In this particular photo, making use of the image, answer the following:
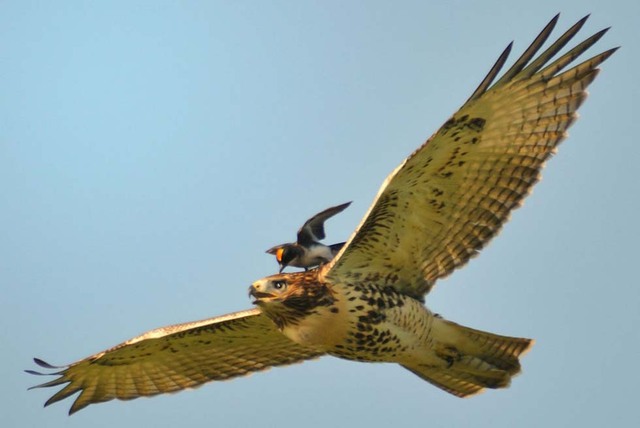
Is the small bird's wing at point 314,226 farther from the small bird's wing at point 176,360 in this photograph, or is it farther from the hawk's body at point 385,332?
the hawk's body at point 385,332

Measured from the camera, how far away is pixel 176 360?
1283cm

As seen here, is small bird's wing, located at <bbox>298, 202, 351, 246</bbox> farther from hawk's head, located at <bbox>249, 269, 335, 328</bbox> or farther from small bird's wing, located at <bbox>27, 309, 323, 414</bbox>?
hawk's head, located at <bbox>249, 269, 335, 328</bbox>

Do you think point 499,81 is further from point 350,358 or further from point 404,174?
point 350,358

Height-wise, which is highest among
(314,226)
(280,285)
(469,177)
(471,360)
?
(314,226)

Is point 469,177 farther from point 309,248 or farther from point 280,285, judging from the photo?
point 280,285

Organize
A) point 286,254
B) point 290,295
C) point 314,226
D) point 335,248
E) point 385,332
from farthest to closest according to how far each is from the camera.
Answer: point 335,248 → point 314,226 → point 286,254 → point 385,332 → point 290,295

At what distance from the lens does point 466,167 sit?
11.4m

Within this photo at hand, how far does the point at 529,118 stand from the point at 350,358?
2.41 metres

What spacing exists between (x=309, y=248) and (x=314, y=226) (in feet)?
0.70

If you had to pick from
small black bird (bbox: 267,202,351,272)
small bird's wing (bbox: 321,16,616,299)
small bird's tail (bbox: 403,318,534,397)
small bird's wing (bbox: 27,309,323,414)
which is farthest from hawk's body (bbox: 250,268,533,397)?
small bird's wing (bbox: 27,309,323,414)

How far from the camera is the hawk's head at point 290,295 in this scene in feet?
35.9

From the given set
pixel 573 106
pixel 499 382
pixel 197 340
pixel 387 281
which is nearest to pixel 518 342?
pixel 499 382

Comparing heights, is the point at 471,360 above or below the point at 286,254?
below

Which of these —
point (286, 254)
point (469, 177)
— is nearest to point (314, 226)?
point (286, 254)
